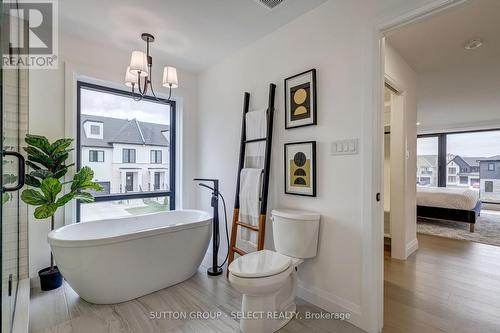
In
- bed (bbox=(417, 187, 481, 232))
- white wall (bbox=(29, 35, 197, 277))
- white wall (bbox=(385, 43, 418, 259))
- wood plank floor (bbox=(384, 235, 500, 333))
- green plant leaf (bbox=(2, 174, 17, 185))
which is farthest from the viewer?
bed (bbox=(417, 187, 481, 232))

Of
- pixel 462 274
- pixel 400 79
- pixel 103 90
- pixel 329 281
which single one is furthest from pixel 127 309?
pixel 400 79

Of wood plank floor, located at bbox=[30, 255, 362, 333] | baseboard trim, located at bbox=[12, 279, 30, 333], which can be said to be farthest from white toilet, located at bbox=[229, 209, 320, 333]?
baseboard trim, located at bbox=[12, 279, 30, 333]

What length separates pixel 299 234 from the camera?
1927mm

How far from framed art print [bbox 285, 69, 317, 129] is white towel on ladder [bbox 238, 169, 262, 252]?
609 millimetres

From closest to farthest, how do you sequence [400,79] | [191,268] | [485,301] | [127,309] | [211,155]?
[127,309], [485,301], [191,268], [400,79], [211,155]

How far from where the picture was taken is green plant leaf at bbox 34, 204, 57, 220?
1.97 m

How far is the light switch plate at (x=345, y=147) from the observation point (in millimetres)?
1779

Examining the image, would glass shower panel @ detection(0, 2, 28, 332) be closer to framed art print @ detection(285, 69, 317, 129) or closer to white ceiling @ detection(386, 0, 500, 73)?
framed art print @ detection(285, 69, 317, 129)

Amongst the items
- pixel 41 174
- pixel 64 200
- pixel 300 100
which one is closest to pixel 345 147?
pixel 300 100

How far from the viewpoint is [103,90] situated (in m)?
2.95

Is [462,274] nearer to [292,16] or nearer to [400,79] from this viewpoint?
[400,79]

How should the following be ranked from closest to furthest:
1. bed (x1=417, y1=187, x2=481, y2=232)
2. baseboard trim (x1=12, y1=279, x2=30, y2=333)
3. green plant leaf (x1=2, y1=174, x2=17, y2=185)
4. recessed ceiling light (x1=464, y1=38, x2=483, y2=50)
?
green plant leaf (x1=2, y1=174, x2=17, y2=185)
baseboard trim (x1=12, y1=279, x2=30, y2=333)
recessed ceiling light (x1=464, y1=38, x2=483, y2=50)
bed (x1=417, y1=187, x2=481, y2=232)

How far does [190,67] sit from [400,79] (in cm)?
270

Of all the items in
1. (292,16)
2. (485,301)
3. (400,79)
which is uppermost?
(292,16)
